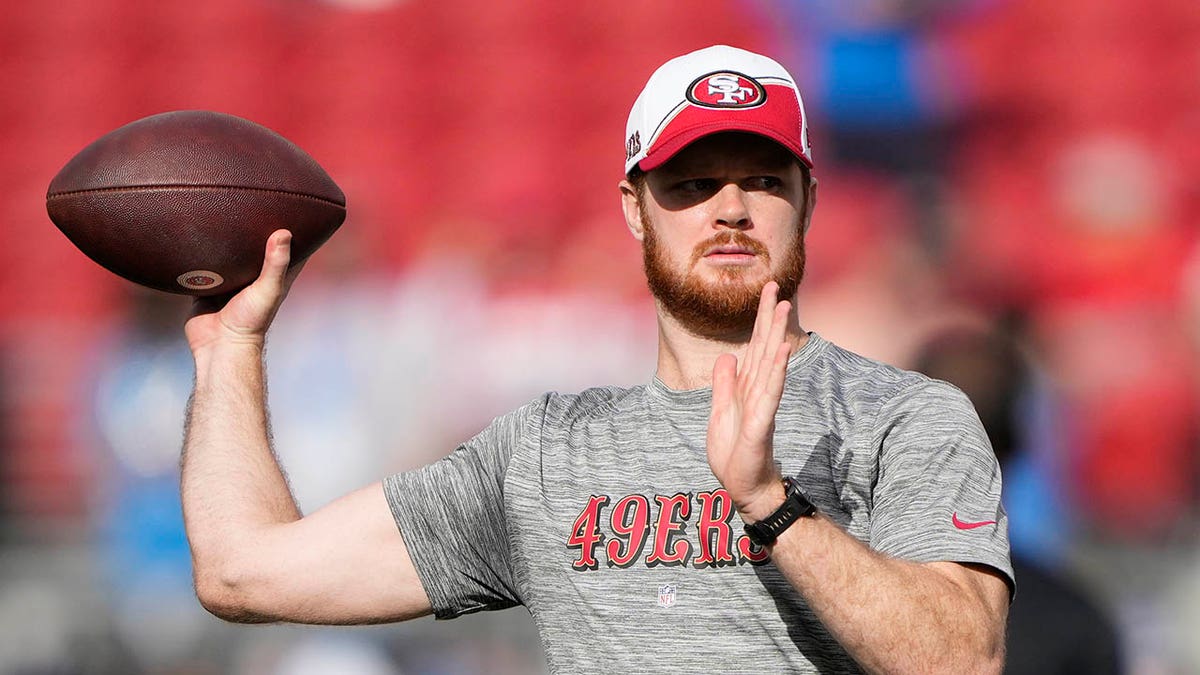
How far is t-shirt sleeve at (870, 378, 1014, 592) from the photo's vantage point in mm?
1762

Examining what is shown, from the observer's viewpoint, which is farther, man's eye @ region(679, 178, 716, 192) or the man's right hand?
the man's right hand

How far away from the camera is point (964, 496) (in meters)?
1.80

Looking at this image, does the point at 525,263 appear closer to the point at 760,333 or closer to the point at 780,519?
the point at 760,333

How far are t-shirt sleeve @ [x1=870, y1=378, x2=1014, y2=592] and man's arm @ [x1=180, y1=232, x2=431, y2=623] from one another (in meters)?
0.76

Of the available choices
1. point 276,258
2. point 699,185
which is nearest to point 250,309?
point 276,258

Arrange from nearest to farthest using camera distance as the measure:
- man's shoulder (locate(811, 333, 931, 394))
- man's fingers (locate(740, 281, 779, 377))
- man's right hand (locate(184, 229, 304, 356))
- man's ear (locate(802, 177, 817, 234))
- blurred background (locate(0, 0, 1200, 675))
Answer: man's fingers (locate(740, 281, 779, 377))
man's shoulder (locate(811, 333, 931, 394))
man's ear (locate(802, 177, 817, 234))
man's right hand (locate(184, 229, 304, 356))
blurred background (locate(0, 0, 1200, 675))

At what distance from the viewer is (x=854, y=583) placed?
1.63 meters

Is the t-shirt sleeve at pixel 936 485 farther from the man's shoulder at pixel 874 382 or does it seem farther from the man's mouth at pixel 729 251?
the man's mouth at pixel 729 251

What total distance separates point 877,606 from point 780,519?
14cm

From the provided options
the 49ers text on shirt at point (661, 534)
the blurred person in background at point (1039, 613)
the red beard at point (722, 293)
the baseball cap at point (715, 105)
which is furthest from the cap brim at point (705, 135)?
the blurred person in background at point (1039, 613)

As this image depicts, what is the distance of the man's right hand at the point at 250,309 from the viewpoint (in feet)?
7.55

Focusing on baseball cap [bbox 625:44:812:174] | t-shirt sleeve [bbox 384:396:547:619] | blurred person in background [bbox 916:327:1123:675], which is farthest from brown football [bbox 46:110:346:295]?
blurred person in background [bbox 916:327:1123:675]

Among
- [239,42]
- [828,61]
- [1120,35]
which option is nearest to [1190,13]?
[1120,35]

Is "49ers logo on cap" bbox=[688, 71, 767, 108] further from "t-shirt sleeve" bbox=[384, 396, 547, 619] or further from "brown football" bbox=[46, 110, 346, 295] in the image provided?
"brown football" bbox=[46, 110, 346, 295]
